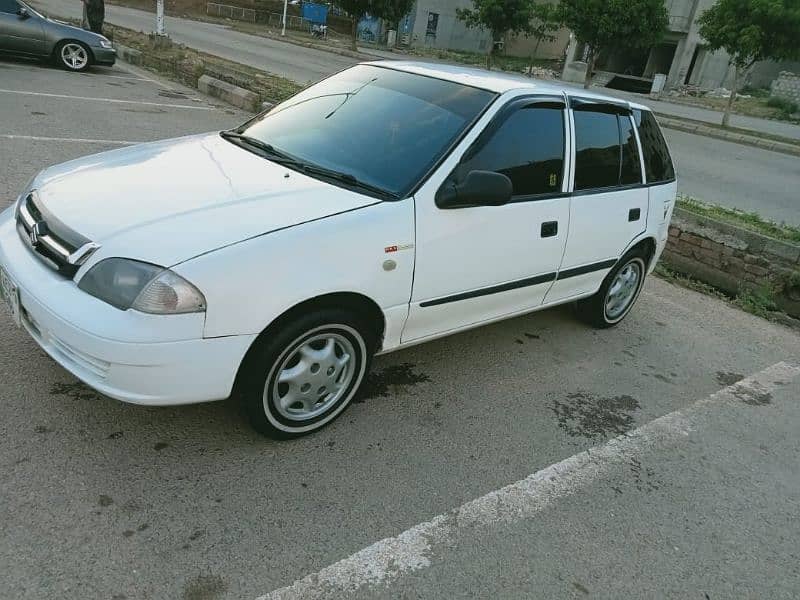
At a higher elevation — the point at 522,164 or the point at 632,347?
the point at 522,164

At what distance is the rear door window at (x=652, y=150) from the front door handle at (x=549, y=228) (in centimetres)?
127

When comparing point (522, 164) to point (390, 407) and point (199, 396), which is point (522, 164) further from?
point (199, 396)

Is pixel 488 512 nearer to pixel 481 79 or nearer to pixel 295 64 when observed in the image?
pixel 481 79

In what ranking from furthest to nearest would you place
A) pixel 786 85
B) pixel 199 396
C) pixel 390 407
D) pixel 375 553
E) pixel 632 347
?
pixel 786 85, pixel 632 347, pixel 390 407, pixel 199 396, pixel 375 553

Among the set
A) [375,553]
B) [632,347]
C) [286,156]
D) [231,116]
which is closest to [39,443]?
[375,553]

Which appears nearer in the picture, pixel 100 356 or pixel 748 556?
pixel 100 356

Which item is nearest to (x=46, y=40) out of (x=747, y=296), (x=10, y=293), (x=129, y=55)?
(x=129, y=55)

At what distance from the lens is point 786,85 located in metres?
33.5

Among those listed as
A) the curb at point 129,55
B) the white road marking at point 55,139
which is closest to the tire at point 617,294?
the white road marking at point 55,139

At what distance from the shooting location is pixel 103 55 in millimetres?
13250

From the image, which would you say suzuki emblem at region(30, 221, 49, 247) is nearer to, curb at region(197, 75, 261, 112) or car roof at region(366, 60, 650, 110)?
car roof at region(366, 60, 650, 110)

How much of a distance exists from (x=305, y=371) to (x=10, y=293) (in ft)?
4.59

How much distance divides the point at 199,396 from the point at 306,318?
562 millimetres

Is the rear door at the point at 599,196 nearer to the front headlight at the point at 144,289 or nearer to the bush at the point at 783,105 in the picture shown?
the front headlight at the point at 144,289
